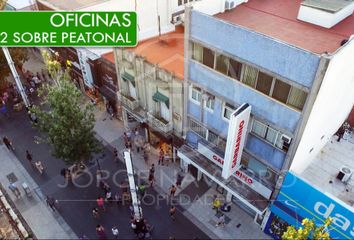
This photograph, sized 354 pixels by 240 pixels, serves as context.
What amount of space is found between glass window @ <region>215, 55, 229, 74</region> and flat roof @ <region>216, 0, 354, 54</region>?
2.95 meters

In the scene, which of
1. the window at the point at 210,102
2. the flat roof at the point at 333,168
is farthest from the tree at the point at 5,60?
the flat roof at the point at 333,168

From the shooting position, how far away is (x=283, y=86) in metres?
16.3

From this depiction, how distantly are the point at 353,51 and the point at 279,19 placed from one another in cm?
644

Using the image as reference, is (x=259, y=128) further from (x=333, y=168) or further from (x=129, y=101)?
(x=129, y=101)

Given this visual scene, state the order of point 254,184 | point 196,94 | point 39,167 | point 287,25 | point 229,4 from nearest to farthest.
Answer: point 287,25, point 254,184, point 229,4, point 196,94, point 39,167

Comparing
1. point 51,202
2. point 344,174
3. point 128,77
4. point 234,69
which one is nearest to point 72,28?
point 234,69

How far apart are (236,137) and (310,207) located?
6130 mm

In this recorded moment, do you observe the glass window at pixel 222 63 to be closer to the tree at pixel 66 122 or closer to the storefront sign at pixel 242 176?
the storefront sign at pixel 242 176

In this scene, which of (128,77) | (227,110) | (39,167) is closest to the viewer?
(227,110)

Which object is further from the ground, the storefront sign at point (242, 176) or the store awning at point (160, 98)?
the store awning at point (160, 98)

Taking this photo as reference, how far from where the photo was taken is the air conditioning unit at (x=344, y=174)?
18558 mm

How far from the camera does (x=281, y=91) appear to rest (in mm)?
16547

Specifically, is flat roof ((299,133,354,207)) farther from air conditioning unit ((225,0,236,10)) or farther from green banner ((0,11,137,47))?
green banner ((0,11,137,47))

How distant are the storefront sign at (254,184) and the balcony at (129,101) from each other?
37.8 feet
